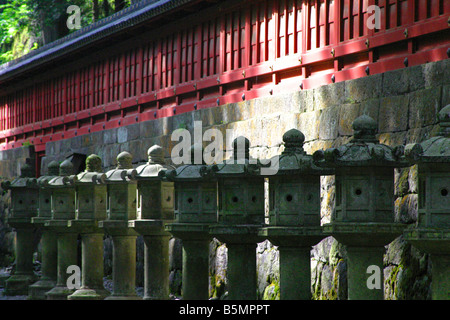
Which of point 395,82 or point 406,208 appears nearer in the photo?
point 406,208

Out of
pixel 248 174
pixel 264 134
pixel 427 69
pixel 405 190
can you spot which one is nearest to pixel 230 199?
pixel 248 174

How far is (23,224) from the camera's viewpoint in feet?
71.6

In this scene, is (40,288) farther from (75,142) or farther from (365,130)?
(365,130)

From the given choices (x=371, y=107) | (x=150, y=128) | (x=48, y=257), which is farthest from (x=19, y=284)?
(x=371, y=107)

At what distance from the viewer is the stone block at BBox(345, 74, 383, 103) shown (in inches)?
578

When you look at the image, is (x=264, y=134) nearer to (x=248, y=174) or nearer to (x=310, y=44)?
(x=310, y=44)

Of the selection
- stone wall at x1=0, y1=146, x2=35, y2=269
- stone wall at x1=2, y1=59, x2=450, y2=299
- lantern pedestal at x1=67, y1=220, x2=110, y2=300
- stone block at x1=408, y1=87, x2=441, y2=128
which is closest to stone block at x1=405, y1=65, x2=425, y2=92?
stone wall at x1=2, y1=59, x2=450, y2=299

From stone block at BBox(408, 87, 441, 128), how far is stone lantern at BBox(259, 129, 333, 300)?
1.80 metres

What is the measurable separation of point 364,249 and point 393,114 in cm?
347

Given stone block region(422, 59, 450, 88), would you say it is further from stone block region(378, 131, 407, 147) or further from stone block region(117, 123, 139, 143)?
stone block region(117, 123, 139, 143)

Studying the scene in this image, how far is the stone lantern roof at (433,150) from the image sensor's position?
9.80m

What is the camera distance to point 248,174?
12859 millimetres

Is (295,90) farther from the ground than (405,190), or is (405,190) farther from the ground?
(295,90)
